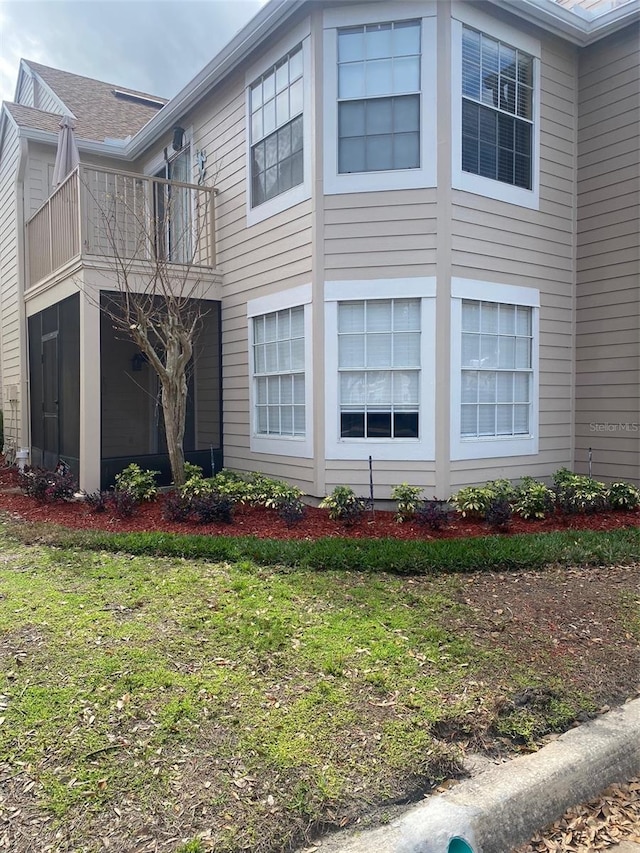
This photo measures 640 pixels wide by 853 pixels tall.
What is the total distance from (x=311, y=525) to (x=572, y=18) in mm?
7019

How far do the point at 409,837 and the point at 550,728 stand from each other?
3.54 ft

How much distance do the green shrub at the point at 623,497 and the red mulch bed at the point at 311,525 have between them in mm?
110

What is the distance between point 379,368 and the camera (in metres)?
7.30

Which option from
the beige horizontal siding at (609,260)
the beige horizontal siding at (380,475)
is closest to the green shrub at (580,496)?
the beige horizontal siding at (609,260)

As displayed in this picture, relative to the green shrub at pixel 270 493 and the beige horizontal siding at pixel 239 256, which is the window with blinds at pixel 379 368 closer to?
the beige horizontal siding at pixel 239 256

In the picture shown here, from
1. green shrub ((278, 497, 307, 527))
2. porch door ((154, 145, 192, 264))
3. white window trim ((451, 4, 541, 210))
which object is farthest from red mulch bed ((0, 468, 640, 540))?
porch door ((154, 145, 192, 264))

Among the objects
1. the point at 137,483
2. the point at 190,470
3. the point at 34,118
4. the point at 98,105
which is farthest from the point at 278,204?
the point at 98,105

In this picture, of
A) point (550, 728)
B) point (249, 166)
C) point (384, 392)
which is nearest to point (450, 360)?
point (384, 392)

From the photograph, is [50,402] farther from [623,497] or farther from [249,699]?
[623,497]

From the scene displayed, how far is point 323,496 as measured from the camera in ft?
24.3

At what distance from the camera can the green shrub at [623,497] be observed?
708 cm

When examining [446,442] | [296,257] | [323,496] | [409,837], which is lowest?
[409,837]

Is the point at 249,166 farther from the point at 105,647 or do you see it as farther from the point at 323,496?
the point at 105,647

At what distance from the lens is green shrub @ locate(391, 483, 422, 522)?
263 inches
